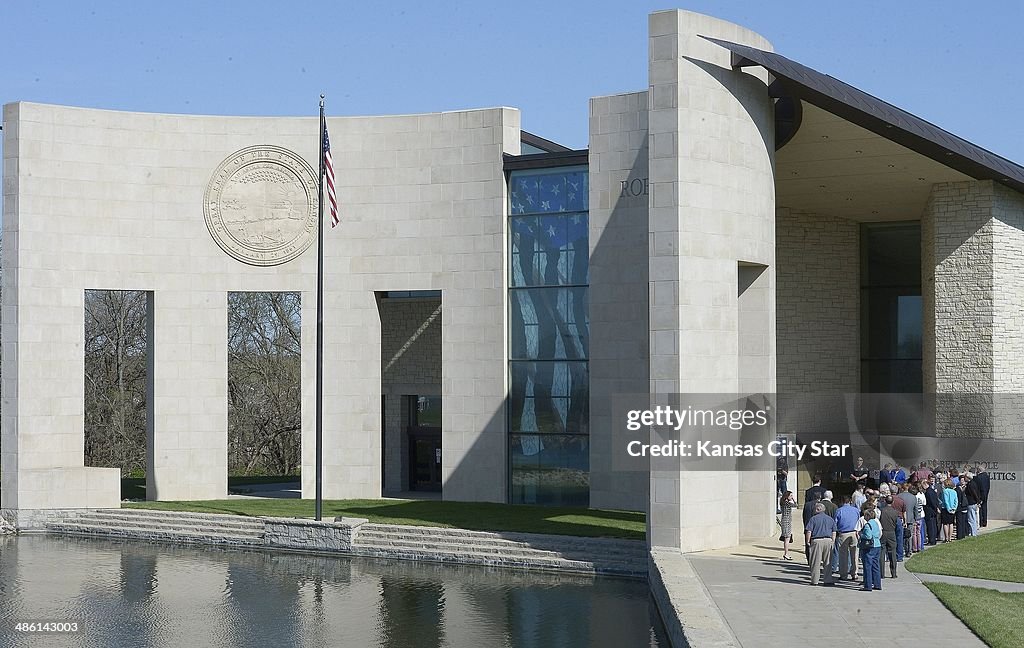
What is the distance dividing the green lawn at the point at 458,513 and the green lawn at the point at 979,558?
5.93 metres

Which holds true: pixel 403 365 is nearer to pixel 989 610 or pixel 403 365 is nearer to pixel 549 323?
pixel 549 323

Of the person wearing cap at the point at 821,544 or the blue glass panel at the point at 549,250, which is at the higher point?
the blue glass panel at the point at 549,250

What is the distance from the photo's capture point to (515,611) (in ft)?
65.7

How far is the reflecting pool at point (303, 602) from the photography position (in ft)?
59.0

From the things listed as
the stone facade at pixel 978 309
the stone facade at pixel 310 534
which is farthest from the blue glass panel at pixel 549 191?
the stone facade at pixel 310 534

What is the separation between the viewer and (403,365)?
129ft

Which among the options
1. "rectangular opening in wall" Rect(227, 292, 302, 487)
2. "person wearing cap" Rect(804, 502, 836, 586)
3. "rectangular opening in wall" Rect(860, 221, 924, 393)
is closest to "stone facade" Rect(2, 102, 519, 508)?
"rectangular opening in wall" Rect(860, 221, 924, 393)

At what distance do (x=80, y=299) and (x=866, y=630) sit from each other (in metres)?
24.4

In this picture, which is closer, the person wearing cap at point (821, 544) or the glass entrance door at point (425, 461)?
the person wearing cap at point (821, 544)

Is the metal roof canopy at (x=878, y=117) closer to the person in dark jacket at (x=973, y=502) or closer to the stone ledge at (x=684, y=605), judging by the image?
the person in dark jacket at (x=973, y=502)

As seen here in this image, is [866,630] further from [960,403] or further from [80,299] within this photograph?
[80,299]

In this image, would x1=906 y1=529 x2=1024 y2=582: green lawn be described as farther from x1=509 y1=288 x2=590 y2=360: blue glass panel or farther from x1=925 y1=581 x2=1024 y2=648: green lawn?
x1=509 y1=288 x2=590 y2=360: blue glass panel

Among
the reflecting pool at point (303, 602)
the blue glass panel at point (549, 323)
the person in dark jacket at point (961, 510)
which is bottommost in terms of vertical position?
the reflecting pool at point (303, 602)

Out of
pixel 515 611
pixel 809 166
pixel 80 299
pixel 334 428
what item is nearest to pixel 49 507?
pixel 80 299
